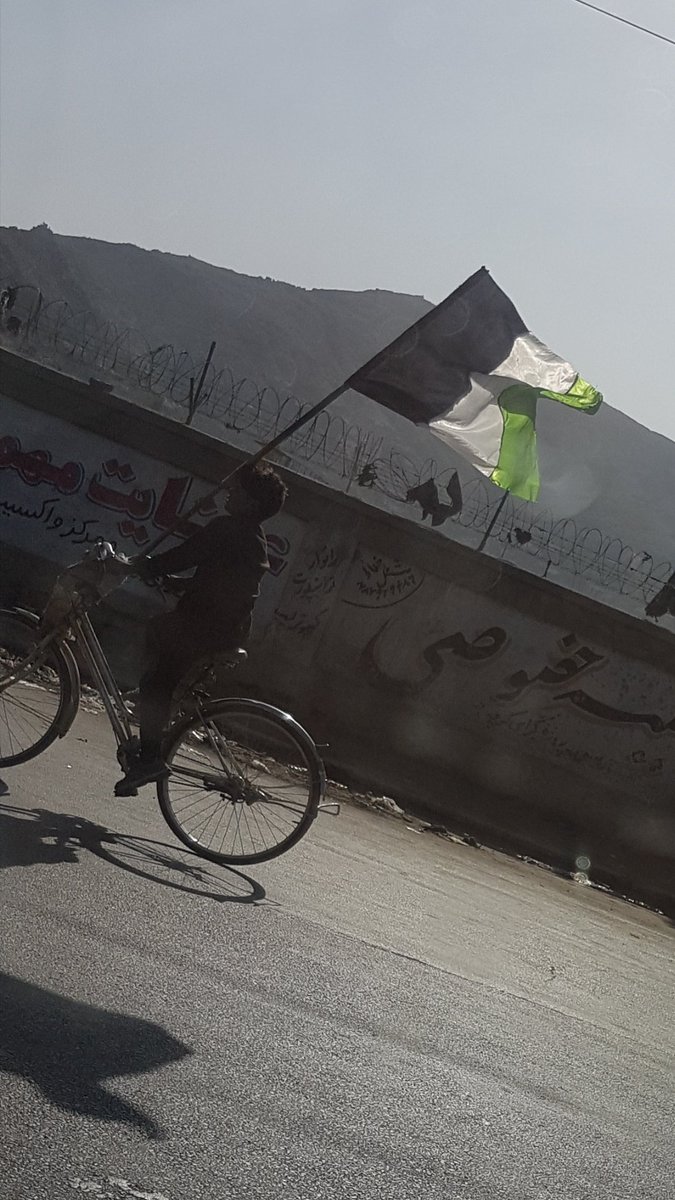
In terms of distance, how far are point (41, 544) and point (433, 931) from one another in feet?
31.9

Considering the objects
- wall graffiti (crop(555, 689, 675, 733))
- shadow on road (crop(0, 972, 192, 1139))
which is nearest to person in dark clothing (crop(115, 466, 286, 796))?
shadow on road (crop(0, 972, 192, 1139))

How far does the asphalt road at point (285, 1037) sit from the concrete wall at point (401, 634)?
7.75 meters

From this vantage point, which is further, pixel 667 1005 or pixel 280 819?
pixel 667 1005

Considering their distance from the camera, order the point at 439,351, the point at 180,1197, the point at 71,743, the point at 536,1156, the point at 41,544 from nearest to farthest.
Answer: the point at 180,1197 → the point at 536,1156 → the point at 71,743 → the point at 439,351 → the point at 41,544

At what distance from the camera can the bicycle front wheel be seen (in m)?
5.63

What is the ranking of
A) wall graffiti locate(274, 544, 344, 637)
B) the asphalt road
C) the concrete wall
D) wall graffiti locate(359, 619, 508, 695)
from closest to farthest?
the asphalt road → the concrete wall → wall graffiti locate(274, 544, 344, 637) → wall graffiti locate(359, 619, 508, 695)

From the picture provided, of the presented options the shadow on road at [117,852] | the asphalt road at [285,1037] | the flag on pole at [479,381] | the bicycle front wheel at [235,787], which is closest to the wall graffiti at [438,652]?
the flag on pole at [479,381]

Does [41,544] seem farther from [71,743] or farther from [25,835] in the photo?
[25,835]

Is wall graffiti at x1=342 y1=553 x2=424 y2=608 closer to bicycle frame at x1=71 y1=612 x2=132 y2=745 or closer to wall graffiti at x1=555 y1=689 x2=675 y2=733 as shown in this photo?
wall graffiti at x1=555 y1=689 x2=675 y2=733

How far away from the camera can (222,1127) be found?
3.00 m

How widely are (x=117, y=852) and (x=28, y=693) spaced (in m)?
1.14

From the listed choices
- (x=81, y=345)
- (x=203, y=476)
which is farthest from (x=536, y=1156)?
(x=203, y=476)

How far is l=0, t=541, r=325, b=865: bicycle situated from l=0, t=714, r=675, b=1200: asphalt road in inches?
7.9

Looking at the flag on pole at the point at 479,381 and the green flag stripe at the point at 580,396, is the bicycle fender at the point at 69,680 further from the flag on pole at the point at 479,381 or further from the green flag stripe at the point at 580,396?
the green flag stripe at the point at 580,396
